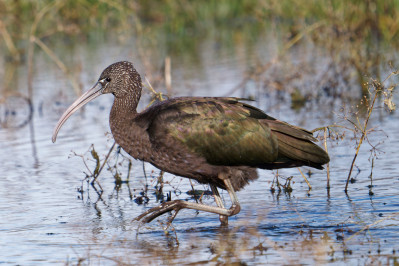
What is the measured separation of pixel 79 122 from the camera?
Result: 1234cm

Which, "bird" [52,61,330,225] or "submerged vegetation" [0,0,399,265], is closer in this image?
"submerged vegetation" [0,0,399,265]

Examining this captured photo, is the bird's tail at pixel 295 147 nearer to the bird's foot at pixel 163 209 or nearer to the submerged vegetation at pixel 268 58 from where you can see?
the submerged vegetation at pixel 268 58

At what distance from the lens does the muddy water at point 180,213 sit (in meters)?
6.21

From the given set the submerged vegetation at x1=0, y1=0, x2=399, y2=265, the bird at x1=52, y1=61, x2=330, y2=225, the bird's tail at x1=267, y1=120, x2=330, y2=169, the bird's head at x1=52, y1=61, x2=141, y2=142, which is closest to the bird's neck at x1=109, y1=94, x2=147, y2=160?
the bird at x1=52, y1=61, x2=330, y2=225

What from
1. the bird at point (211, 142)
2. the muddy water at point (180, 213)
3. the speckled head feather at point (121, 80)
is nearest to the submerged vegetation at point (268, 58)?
the muddy water at point (180, 213)

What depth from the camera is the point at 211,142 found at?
693 centimetres

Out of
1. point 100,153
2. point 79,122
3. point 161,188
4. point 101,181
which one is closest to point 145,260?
point 161,188

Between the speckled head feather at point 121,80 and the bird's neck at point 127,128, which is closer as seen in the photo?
the bird's neck at point 127,128

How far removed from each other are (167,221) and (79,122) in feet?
17.5

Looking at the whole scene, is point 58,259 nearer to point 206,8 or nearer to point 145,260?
point 145,260

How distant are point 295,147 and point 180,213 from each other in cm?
131

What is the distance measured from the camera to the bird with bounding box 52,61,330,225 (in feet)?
22.5

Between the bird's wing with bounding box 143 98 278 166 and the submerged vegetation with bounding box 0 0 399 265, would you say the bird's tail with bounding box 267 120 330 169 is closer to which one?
the bird's wing with bounding box 143 98 278 166

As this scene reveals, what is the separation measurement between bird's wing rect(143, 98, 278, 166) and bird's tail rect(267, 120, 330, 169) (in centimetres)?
7
